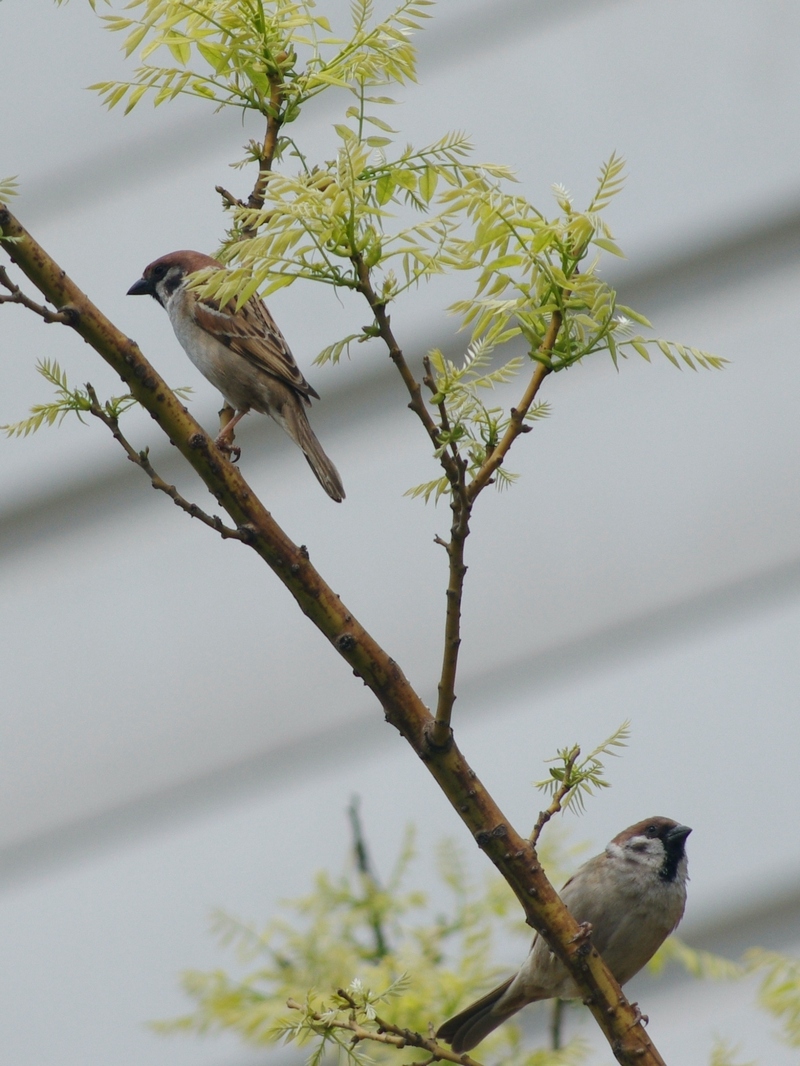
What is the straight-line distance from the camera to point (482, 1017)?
233 centimetres

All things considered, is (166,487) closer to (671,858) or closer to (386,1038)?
(386,1038)

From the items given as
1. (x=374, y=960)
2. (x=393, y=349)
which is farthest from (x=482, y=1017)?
(x=393, y=349)

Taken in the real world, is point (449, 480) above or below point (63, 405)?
below

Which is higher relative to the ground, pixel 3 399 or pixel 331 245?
pixel 3 399

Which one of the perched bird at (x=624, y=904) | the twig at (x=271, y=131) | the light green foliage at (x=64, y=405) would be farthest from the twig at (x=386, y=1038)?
the perched bird at (x=624, y=904)

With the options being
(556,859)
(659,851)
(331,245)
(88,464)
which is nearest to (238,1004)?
(556,859)

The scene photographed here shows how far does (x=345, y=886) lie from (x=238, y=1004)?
1.09 ft

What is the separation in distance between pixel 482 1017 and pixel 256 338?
5.33 feet

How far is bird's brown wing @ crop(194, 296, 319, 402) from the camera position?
2701 mm

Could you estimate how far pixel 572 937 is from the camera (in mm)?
1183

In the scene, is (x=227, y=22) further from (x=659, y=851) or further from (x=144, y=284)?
(x=659, y=851)

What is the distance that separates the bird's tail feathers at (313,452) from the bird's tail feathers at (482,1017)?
1.06 meters

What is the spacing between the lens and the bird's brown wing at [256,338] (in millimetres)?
2701

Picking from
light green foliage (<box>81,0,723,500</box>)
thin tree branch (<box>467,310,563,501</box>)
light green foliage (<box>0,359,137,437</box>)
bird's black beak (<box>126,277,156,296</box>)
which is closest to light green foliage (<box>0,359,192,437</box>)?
light green foliage (<box>0,359,137,437</box>)
